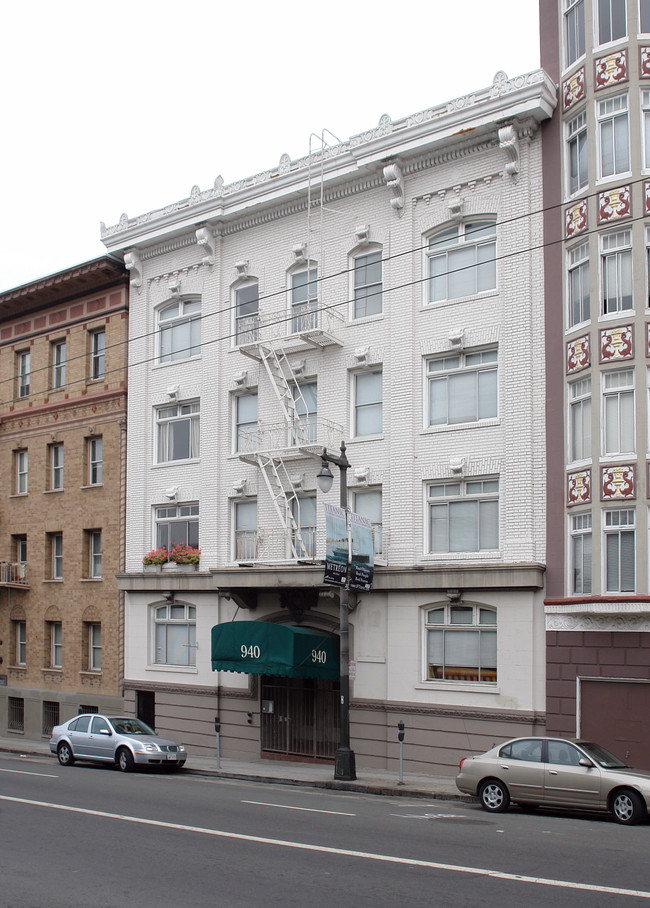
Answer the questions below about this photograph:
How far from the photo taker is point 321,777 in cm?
2186

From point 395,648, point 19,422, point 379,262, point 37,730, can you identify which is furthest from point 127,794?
point 19,422

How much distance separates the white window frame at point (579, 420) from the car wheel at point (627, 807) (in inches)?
308

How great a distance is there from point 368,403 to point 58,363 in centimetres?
1369

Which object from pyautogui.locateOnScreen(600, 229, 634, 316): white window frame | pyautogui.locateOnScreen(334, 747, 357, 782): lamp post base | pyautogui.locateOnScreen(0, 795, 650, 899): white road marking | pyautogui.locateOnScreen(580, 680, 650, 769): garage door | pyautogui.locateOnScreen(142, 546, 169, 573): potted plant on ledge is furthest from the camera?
pyautogui.locateOnScreen(142, 546, 169, 573): potted plant on ledge

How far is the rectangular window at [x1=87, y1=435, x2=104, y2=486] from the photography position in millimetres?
32375

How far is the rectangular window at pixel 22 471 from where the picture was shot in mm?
34969

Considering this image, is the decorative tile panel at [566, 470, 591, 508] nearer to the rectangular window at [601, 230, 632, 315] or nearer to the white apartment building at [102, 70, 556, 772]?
the white apartment building at [102, 70, 556, 772]

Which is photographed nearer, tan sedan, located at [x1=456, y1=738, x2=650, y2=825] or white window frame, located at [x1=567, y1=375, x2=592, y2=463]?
tan sedan, located at [x1=456, y1=738, x2=650, y2=825]

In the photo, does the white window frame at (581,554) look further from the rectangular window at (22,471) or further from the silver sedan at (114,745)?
the rectangular window at (22,471)

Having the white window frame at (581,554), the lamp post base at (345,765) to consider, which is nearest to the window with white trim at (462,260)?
the white window frame at (581,554)

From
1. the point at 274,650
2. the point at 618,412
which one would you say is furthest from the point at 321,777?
the point at 618,412

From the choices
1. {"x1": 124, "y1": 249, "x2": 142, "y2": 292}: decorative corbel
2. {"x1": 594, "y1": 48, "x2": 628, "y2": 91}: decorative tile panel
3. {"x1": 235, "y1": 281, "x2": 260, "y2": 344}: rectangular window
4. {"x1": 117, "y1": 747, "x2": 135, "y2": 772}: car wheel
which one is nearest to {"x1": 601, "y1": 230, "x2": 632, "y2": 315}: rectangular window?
{"x1": 594, "y1": 48, "x2": 628, "y2": 91}: decorative tile panel

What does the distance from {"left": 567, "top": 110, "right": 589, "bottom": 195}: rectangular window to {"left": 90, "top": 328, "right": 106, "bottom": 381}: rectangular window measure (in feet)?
54.6

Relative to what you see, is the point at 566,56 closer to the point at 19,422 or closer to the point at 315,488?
the point at 315,488
